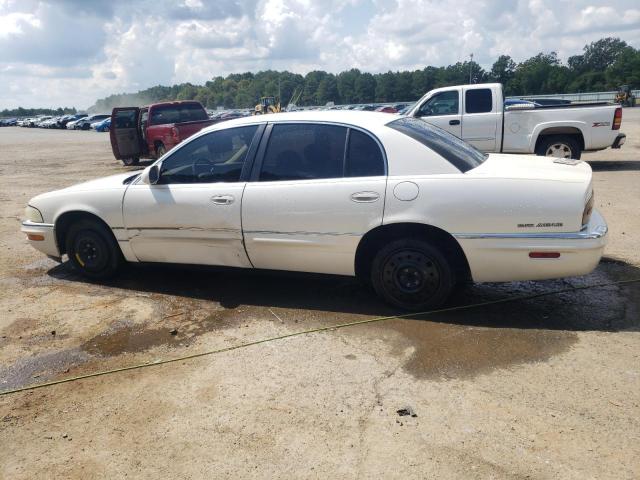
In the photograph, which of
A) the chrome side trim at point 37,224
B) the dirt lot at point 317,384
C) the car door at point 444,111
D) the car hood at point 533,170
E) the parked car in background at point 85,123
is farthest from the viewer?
the parked car in background at point 85,123

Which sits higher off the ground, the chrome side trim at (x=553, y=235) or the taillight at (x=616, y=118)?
the taillight at (x=616, y=118)

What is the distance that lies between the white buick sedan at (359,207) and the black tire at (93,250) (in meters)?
0.05

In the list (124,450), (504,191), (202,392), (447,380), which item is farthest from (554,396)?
(124,450)

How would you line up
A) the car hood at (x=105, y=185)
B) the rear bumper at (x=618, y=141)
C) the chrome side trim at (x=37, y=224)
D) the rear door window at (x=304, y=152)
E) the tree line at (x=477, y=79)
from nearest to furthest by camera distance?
the rear door window at (x=304, y=152), the car hood at (x=105, y=185), the chrome side trim at (x=37, y=224), the rear bumper at (x=618, y=141), the tree line at (x=477, y=79)

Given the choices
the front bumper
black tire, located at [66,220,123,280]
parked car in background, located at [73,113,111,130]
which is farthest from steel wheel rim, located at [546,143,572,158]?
parked car in background, located at [73,113,111,130]

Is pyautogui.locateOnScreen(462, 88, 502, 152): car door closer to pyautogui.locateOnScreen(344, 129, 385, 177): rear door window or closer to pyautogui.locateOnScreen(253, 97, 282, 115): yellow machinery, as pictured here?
pyautogui.locateOnScreen(344, 129, 385, 177): rear door window

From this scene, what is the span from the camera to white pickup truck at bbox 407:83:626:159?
1119cm

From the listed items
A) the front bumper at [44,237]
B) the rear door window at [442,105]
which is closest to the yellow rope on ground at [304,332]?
the front bumper at [44,237]

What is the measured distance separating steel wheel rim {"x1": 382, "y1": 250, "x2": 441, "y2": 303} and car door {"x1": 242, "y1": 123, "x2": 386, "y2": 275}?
0.32 metres

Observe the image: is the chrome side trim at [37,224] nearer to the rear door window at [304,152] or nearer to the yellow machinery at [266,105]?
the rear door window at [304,152]

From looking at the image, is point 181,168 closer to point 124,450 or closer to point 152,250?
point 152,250

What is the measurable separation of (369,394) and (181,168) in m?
2.79

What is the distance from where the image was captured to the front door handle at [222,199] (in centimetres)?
463

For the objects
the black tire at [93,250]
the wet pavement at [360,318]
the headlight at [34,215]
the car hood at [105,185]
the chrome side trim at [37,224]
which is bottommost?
the wet pavement at [360,318]
